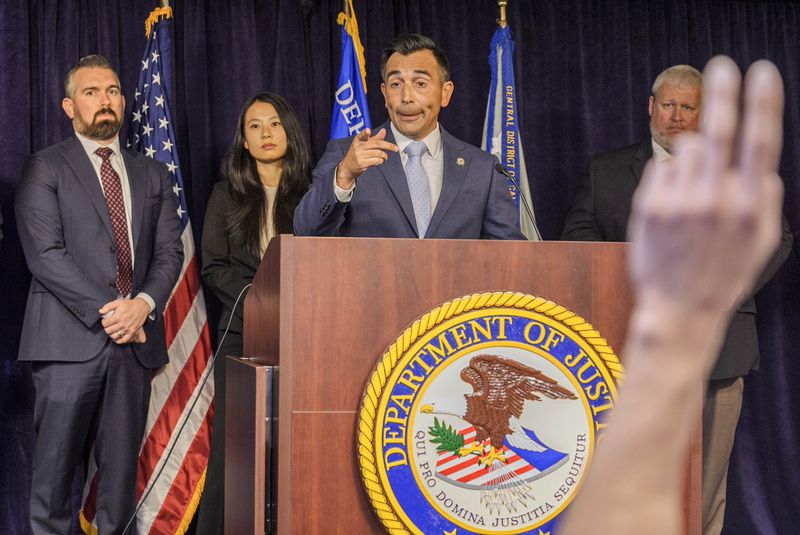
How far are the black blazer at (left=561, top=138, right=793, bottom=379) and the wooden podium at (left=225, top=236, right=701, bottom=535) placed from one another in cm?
219

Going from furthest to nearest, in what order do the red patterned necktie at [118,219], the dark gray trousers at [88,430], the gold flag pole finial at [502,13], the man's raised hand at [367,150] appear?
the gold flag pole finial at [502,13] < the red patterned necktie at [118,219] < the dark gray trousers at [88,430] < the man's raised hand at [367,150]

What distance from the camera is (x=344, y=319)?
6.01ft

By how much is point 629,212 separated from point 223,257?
1637 millimetres

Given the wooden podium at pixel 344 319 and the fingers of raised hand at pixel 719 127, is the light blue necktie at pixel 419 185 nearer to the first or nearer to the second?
the wooden podium at pixel 344 319

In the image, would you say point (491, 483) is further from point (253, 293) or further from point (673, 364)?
point (673, 364)

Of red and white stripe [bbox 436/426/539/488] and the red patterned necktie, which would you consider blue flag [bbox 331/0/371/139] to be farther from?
red and white stripe [bbox 436/426/539/488]

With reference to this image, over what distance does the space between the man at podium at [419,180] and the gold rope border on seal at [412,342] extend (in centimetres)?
56

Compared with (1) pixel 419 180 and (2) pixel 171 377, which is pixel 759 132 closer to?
(1) pixel 419 180

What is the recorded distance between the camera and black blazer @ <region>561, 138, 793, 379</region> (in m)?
4.03

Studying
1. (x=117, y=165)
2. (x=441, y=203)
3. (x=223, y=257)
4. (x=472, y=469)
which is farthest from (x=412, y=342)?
(x=117, y=165)

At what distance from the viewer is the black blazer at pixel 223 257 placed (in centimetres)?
390

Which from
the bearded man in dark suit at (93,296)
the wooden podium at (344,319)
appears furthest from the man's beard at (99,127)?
the wooden podium at (344,319)

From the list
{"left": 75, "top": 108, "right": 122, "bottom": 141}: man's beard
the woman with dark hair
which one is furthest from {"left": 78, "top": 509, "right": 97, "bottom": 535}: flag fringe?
{"left": 75, "top": 108, "right": 122, "bottom": 141}: man's beard

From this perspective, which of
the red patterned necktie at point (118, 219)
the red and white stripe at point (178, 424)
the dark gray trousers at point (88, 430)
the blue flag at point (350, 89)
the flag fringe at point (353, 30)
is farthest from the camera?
the flag fringe at point (353, 30)
